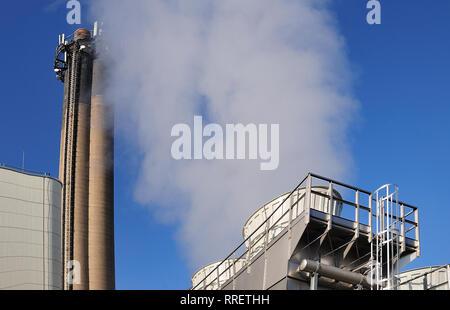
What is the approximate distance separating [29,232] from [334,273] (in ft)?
38.8

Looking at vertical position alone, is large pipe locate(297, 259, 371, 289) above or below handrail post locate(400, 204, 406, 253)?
below

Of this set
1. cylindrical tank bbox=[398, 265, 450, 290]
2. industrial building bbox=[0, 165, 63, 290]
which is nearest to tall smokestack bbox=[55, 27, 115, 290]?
industrial building bbox=[0, 165, 63, 290]

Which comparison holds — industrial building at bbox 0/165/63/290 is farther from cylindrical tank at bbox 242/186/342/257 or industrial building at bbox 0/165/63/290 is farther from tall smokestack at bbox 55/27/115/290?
tall smokestack at bbox 55/27/115/290

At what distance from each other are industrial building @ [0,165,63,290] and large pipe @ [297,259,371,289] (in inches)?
402

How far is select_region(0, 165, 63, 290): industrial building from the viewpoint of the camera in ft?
77.7

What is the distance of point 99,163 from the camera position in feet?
175

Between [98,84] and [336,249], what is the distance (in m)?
39.4

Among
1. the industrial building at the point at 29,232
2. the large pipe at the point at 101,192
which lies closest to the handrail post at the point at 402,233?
the industrial building at the point at 29,232

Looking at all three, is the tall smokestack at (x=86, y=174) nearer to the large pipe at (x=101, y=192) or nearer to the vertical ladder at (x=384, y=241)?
the large pipe at (x=101, y=192)

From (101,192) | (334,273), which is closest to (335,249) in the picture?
(334,273)

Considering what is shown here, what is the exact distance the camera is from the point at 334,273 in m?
19.8

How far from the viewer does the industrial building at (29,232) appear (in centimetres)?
2369

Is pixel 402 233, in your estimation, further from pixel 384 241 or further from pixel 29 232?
pixel 29 232
